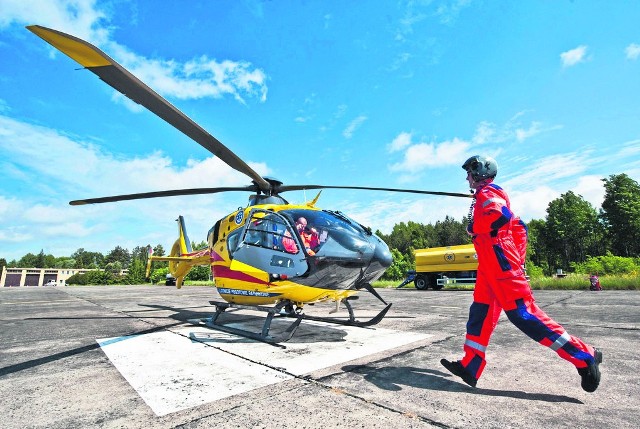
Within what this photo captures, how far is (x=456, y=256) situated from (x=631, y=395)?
1844cm

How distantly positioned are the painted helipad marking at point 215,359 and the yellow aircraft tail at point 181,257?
3228 millimetres

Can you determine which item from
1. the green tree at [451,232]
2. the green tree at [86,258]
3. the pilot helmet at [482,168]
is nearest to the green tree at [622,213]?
the green tree at [451,232]

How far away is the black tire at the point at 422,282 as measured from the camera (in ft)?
71.5

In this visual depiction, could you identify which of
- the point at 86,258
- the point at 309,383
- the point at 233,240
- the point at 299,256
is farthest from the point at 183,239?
the point at 86,258

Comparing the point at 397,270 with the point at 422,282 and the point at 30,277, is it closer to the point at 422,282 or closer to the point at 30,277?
the point at 422,282

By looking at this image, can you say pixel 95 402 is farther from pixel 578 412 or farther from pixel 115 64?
pixel 578 412

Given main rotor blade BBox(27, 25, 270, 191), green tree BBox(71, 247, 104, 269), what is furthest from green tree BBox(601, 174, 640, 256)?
green tree BBox(71, 247, 104, 269)

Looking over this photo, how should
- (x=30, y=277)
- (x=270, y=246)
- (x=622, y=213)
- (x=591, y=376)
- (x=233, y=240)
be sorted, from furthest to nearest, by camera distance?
(x=30, y=277) < (x=622, y=213) < (x=233, y=240) < (x=270, y=246) < (x=591, y=376)

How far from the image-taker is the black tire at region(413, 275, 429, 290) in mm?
21803

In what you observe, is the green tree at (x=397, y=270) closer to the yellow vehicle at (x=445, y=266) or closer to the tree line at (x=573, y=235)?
the tree line at (x=573, y=235)

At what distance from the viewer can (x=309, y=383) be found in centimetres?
316

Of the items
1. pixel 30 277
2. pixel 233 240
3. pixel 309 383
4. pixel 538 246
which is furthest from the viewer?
pixel 30 277

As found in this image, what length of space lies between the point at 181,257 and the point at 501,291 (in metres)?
9.58

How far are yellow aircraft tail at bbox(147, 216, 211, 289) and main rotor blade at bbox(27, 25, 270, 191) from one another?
15.3ft
